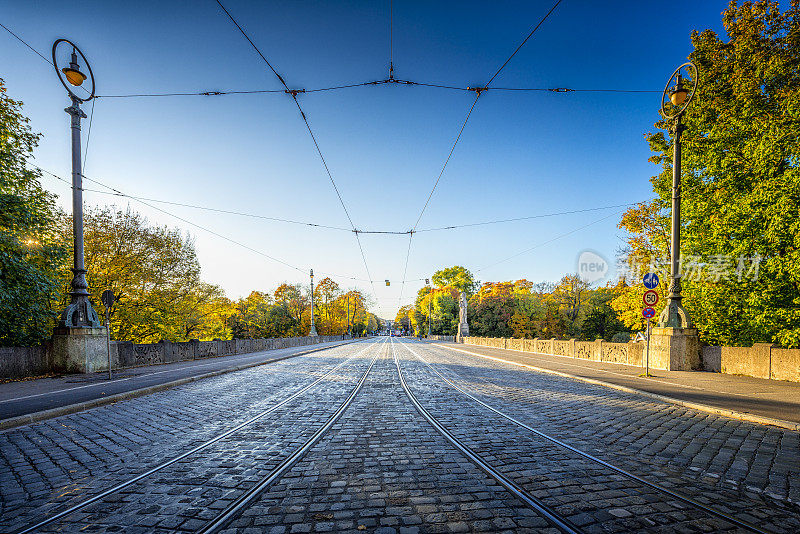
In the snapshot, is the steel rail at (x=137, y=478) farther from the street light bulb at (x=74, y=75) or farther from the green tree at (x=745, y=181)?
the green tree at (x=745, y=181)

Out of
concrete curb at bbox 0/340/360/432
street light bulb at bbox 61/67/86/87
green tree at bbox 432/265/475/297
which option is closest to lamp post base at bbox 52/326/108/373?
concrete curb at bbox 0/340/360/432

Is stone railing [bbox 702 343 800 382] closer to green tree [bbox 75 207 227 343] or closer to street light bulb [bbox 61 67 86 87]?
street light bulb [bbox 61 67 86 87]

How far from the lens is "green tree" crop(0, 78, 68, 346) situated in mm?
12109

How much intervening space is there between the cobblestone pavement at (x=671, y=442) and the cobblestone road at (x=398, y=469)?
0.03 meters

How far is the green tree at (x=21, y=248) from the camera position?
1211 cm

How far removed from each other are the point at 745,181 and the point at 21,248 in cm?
2681

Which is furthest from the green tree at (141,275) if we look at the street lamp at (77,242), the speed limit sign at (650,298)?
the speed limit sign at (650,298)

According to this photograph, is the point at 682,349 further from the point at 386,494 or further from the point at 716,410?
the point at 386,494

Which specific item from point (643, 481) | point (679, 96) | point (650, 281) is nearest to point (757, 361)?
point (650, 281)

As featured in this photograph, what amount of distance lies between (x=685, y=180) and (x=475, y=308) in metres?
42.1

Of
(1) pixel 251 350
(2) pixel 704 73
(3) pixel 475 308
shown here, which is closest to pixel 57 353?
(1) pixel 251 350

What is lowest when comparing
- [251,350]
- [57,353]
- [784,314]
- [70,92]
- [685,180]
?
[251,350]

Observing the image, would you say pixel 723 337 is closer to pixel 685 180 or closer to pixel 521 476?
pixel 685 180

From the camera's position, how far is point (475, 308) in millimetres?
57188
